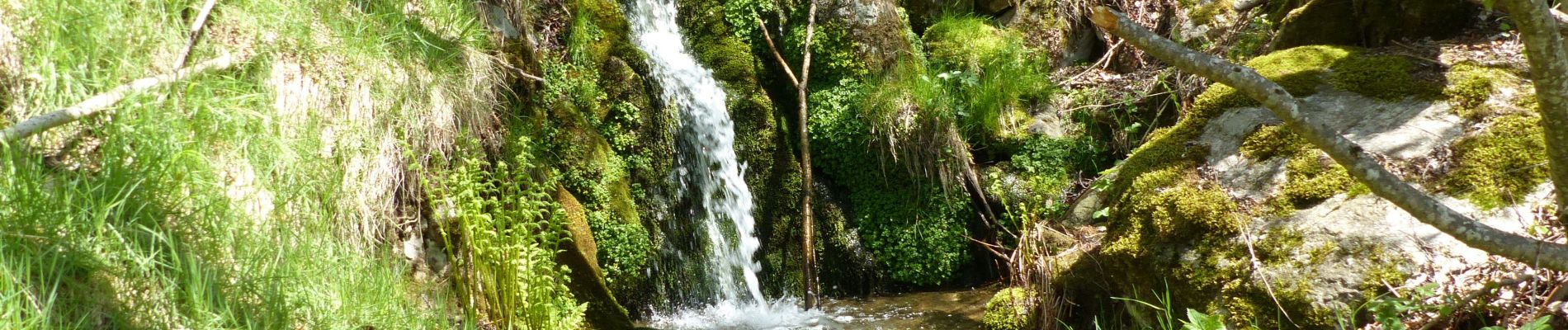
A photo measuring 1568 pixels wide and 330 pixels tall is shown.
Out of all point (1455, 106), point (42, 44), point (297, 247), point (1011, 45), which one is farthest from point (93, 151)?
point (1011, 45)

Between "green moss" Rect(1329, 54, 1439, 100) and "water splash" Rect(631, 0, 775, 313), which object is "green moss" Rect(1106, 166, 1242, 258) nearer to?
"green moss" Rect(1329, 54, 1439, 100)

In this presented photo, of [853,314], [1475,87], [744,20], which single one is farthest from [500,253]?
[1475,87]

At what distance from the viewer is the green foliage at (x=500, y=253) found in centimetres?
368

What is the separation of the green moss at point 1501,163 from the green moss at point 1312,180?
34 cm

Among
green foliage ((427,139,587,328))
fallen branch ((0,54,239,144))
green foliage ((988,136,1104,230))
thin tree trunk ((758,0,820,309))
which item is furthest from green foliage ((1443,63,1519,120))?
fallen branch ((0,54,239,144))

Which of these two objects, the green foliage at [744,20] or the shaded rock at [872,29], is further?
the green foliage at [744,20]

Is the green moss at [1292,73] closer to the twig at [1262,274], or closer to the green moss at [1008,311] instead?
the twig at [1262,274]

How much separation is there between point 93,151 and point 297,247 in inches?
24.9

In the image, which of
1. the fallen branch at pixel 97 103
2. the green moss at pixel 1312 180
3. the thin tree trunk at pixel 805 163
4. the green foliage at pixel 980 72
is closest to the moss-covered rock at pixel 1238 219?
the green moss at pixel 1312 180

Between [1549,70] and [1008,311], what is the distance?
2.52 m

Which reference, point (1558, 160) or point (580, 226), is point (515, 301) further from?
point (1558, 160)

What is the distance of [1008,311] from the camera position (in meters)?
4.61

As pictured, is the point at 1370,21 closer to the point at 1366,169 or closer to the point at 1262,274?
the point at 1262,274

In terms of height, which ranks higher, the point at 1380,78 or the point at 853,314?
the point at 1380,78
